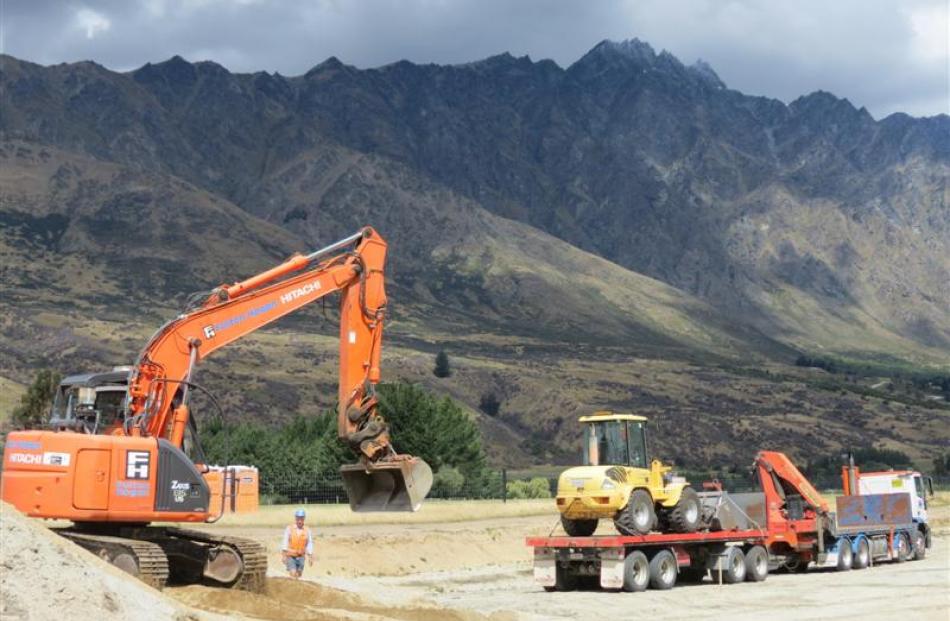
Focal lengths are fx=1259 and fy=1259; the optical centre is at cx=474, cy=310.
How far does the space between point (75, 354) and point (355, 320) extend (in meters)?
116

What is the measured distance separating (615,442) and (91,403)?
40.9 feet

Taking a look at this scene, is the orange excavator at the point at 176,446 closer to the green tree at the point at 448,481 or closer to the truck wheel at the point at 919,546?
the truck wheel at the point at 919,546

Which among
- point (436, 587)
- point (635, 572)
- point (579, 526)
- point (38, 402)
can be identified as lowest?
point (436, 587)

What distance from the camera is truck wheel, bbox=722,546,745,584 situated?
3058cm

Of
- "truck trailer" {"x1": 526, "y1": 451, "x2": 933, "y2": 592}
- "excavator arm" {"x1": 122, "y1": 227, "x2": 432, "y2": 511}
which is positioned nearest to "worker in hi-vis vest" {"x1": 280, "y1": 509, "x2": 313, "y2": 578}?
"excavator arm" {"x1": 122, "y1": 227, "x2": 432, "y2": 511}

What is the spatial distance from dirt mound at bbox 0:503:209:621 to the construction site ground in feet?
0.08

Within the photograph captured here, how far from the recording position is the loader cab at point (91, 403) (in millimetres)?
21688

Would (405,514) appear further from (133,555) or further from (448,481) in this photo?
(133,555)

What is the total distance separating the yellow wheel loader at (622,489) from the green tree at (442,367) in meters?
130

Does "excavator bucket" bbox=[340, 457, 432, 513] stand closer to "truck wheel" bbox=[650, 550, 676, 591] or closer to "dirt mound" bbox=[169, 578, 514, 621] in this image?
"dirt mound" bbox=[169, 578, 514, 621]

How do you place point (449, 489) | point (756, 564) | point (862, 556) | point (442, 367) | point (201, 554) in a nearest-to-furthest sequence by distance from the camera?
point (201, 554), point (756, 564), point (862, 556), point (449, 489), point (442, 367)

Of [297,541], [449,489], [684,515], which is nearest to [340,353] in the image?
[297,541]

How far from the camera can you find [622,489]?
28.3 metres

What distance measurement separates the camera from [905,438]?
148m
